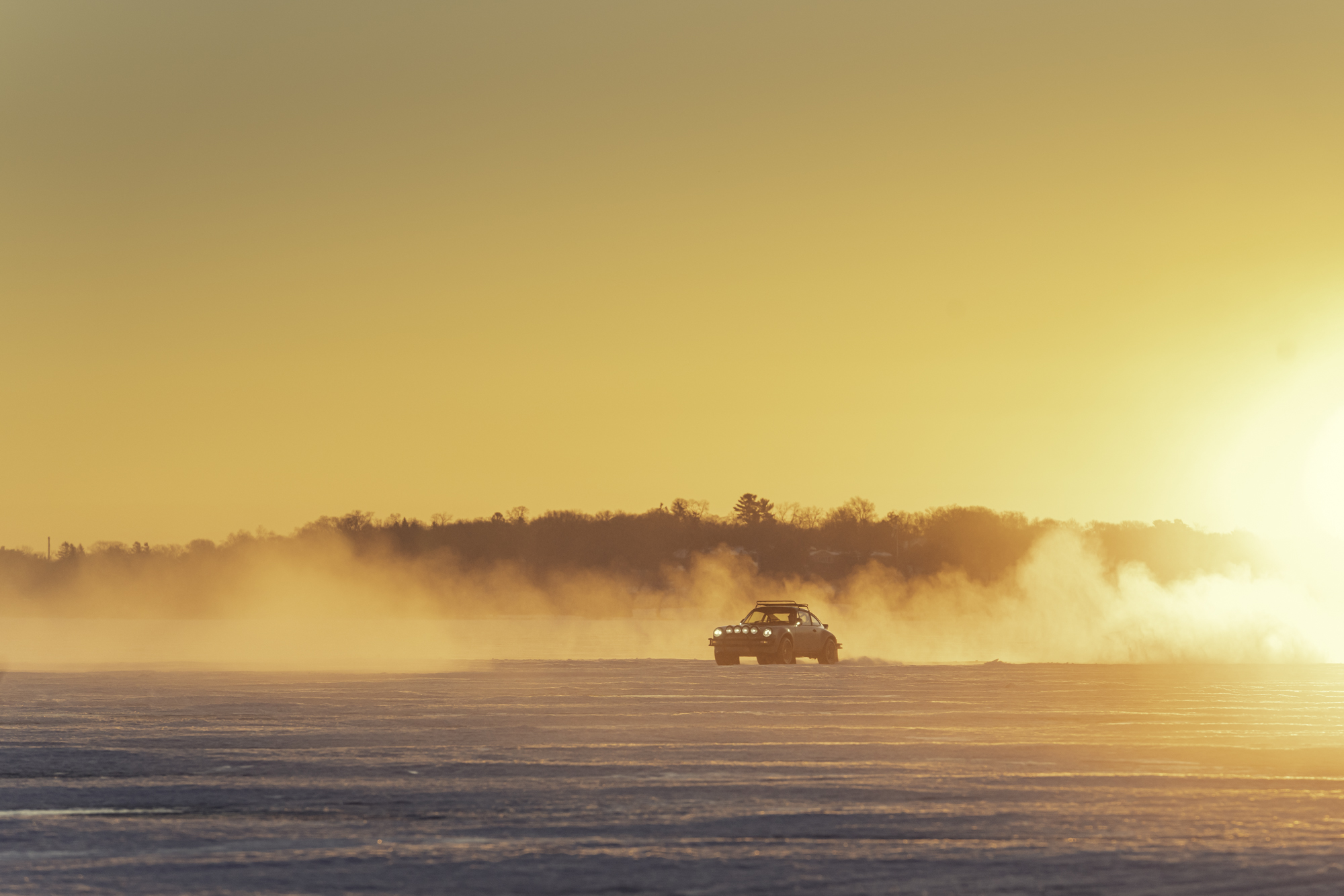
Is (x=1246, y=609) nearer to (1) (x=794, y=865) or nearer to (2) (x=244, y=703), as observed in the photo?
(2) (x=244, y=703)

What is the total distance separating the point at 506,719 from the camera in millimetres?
20547

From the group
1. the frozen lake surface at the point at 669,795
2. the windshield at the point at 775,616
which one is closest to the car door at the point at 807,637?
the windshield at the point at 775,616

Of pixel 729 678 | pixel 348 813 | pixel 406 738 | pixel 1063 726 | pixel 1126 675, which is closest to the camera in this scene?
pixel 348 813

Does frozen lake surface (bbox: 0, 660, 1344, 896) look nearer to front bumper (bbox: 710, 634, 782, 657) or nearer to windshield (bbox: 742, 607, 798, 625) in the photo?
front bumper (bbox: 710, 634, 782, 657)

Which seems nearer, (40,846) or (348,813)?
(40,846)

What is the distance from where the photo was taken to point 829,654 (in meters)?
41.0

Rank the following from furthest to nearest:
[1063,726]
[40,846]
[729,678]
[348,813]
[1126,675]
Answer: [1126,675] → [729,678] → [1063,726] → [348,813] → [40,846]

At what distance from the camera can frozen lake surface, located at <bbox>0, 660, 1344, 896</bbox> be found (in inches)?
350

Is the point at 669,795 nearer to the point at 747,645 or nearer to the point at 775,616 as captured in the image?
the point at 747,645

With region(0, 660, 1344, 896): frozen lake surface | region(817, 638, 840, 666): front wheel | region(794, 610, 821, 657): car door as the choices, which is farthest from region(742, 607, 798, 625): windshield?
region(0, 660, 1344, 896): frozen lake surface

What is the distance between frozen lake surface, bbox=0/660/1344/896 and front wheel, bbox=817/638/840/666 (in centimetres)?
1584

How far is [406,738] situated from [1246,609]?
47382 mm

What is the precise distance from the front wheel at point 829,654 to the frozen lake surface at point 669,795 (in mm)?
15836

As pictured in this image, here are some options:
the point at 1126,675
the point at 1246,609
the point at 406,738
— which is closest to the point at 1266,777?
the point at 406,738
